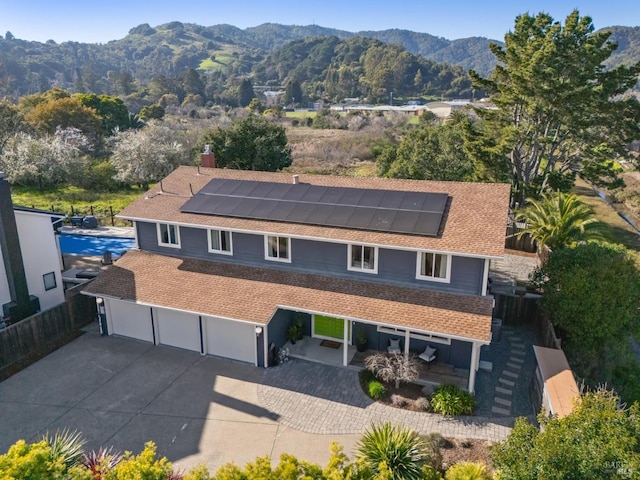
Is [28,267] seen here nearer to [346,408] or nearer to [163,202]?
[163,202]

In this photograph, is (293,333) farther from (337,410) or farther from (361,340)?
(337,410)

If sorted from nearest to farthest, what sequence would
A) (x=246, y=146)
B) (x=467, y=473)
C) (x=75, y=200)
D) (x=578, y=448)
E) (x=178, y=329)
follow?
(x=578, y=448) < (x=467, y=473) < (x=178, y=329) < (x=75, y=200) < (x=246, y=146)

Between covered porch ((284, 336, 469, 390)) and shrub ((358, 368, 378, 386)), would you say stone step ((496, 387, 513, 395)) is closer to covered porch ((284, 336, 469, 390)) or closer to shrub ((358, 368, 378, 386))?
covered porch ((284, 336, 469, 390))

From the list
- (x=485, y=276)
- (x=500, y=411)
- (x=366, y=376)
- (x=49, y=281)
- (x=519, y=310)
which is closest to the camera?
(x=500, y=411)

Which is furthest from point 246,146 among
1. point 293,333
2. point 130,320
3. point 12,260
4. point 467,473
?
point 467,473

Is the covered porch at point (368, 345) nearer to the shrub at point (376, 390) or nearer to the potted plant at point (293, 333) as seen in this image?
the potted plant at point (293, 333)

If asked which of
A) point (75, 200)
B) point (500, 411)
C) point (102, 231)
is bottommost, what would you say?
point (500, 411)
